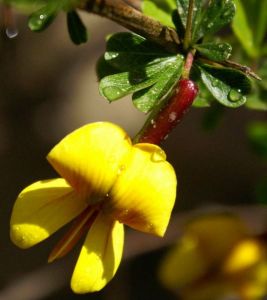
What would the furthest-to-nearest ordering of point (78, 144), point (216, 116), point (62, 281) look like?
point (62, 281) → point (216, 116) → point (78, 144)

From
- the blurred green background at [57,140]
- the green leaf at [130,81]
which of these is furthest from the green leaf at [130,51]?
the blurred green background at [57,140]

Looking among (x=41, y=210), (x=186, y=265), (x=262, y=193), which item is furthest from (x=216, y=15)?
(x=186, y=265)

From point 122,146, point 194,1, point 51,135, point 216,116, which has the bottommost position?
point 51,135

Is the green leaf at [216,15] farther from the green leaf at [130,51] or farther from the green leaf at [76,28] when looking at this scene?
the green leaf at [76,28]

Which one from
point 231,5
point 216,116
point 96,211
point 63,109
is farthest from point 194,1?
point 63,109

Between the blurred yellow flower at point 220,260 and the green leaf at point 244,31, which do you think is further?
the blurred yellow flower at point 220,260

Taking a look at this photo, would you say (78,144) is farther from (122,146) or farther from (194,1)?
(194,1)

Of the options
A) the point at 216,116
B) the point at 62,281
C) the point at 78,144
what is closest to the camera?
the point at 78,144
